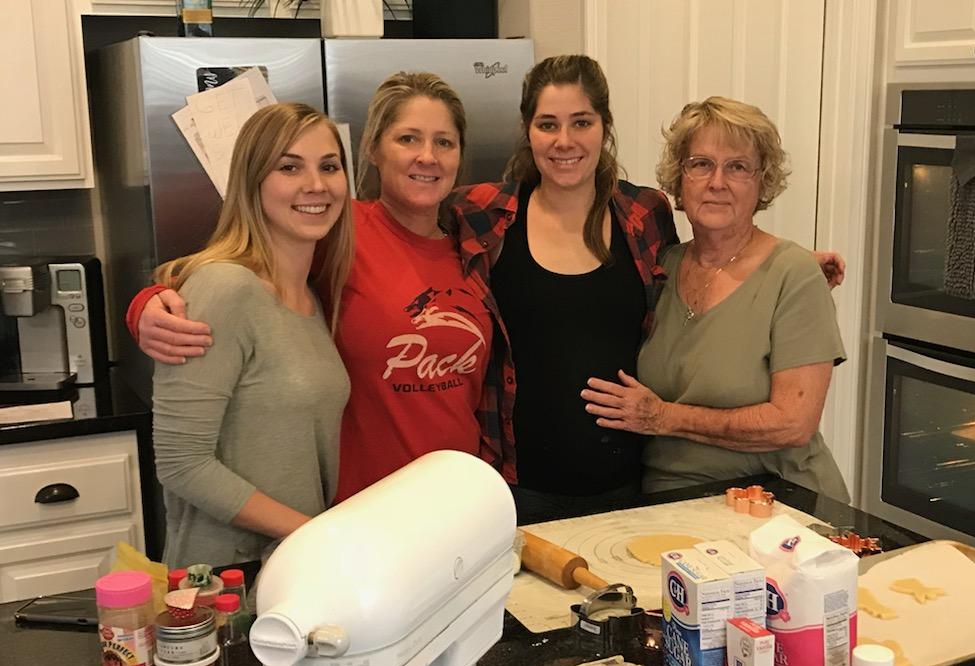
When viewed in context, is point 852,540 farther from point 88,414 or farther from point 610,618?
point 88,414

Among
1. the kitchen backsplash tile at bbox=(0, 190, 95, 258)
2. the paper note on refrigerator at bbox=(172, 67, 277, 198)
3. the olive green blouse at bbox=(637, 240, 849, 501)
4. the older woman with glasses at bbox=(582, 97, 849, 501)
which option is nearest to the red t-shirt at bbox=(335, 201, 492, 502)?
the older woman with glasses at bbox=(582, 97, 849, 501)

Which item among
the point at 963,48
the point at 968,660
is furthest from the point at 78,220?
the point at 968,660

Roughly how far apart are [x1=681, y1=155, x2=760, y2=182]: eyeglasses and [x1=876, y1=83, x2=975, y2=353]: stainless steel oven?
77 centimetres

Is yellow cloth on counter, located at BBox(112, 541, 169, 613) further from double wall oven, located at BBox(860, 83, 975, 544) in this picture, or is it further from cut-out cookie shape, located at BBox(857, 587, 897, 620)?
double wall oven, located at BBox(860, 83, 975, 544)

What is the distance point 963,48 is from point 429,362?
1.48m

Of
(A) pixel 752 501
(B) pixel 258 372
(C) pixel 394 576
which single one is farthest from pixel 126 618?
(A) pixel 752 501

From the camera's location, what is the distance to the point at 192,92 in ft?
7.86

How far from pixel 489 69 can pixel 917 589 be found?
1.71m

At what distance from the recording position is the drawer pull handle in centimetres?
243

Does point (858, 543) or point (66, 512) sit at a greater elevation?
point (858, 543)

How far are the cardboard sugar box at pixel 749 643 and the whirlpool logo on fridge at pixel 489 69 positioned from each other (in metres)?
1.83

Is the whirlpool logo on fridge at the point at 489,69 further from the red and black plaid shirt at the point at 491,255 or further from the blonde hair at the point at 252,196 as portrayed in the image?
the blonde hair at the point at 252,196

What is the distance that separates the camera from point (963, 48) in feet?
7.93

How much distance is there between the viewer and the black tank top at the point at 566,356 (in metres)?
2.03
